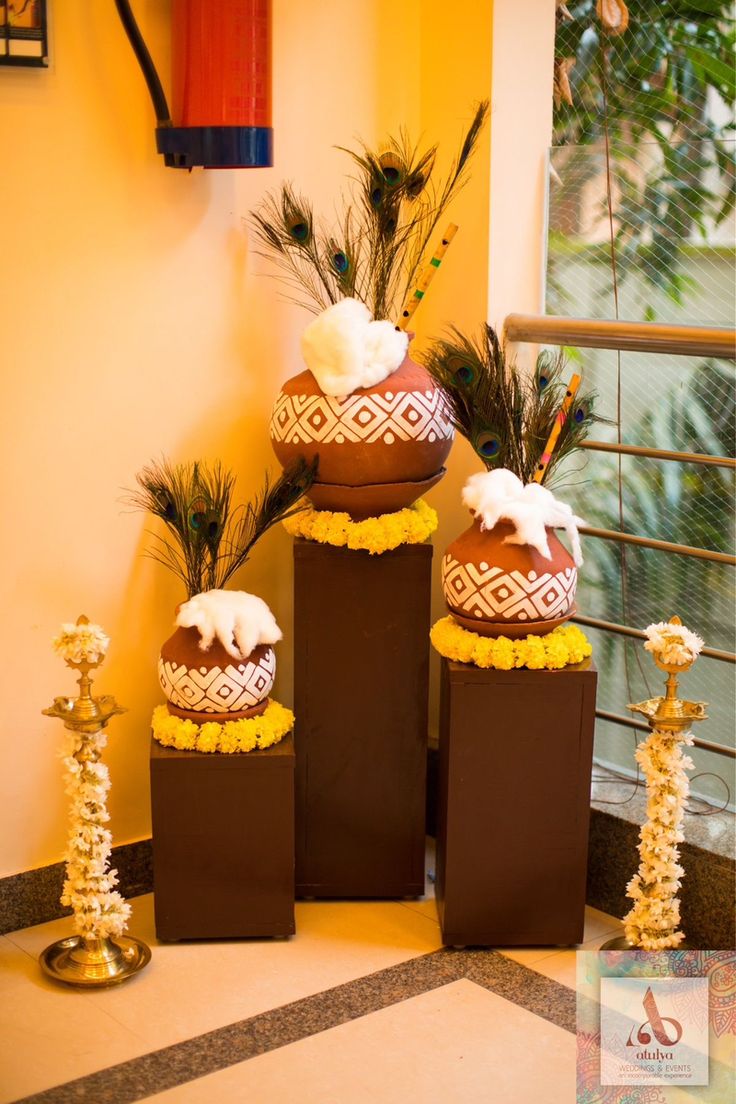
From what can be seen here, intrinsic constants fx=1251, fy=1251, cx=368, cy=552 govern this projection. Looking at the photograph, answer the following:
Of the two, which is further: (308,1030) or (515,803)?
(515,803)

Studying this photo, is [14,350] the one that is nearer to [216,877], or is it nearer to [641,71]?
[216,877]

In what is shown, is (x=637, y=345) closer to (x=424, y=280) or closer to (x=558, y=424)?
(x=558, y=424)

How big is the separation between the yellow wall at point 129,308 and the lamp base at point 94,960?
0.69ft

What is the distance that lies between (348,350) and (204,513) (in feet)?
1.31

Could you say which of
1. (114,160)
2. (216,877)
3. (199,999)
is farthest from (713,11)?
(199,999)

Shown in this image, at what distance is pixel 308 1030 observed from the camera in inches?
81.0

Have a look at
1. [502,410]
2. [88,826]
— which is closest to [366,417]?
[502,410]

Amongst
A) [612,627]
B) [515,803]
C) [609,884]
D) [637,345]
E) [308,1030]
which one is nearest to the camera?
[308,1030]

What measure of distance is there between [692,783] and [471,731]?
65 centimetres

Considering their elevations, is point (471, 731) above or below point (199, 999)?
above

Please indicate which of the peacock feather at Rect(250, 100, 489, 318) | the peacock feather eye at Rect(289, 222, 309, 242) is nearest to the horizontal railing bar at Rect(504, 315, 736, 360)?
the peacock feather at Rect(250, 100, 489, 318)

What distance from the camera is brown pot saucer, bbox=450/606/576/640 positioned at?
2.21 metres

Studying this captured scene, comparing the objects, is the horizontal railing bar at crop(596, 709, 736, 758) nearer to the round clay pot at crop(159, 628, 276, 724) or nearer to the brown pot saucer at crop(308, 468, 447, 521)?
the brown pot saucer at crop(308, 468, 447, 521)

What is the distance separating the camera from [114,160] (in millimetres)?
2277
